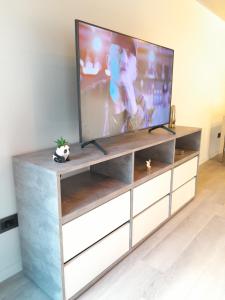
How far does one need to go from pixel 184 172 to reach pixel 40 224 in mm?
1554

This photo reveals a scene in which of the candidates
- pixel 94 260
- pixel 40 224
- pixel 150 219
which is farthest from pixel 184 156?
pixel 40 224

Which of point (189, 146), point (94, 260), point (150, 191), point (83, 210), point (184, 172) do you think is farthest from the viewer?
point (189, 146)

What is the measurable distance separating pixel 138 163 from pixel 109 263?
35.1 inches

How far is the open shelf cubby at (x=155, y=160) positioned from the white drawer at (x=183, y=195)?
36cm

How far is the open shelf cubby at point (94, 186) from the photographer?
1.37m

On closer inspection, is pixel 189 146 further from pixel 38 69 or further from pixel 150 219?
pixel 38 69

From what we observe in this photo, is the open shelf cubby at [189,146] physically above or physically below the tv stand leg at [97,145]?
below

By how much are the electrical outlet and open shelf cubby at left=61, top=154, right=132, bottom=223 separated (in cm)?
36

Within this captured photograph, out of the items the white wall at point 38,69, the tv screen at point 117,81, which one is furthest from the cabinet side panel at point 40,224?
the tv screen at point 117,81

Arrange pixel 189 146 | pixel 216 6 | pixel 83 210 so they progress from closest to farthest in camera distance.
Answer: pixel 83 210
pixel 189 146
pixel 216 6

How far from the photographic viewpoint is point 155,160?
2242 mm

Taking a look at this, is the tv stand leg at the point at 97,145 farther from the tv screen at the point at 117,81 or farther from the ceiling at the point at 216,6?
the ceiling at the point at 216,6

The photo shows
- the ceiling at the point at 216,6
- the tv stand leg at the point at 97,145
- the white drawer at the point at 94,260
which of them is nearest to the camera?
the white drawer at the point at 94,260

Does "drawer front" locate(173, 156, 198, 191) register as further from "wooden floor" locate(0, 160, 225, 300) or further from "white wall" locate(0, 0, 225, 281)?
"white wall" locate(0, 0, 225, 281)
